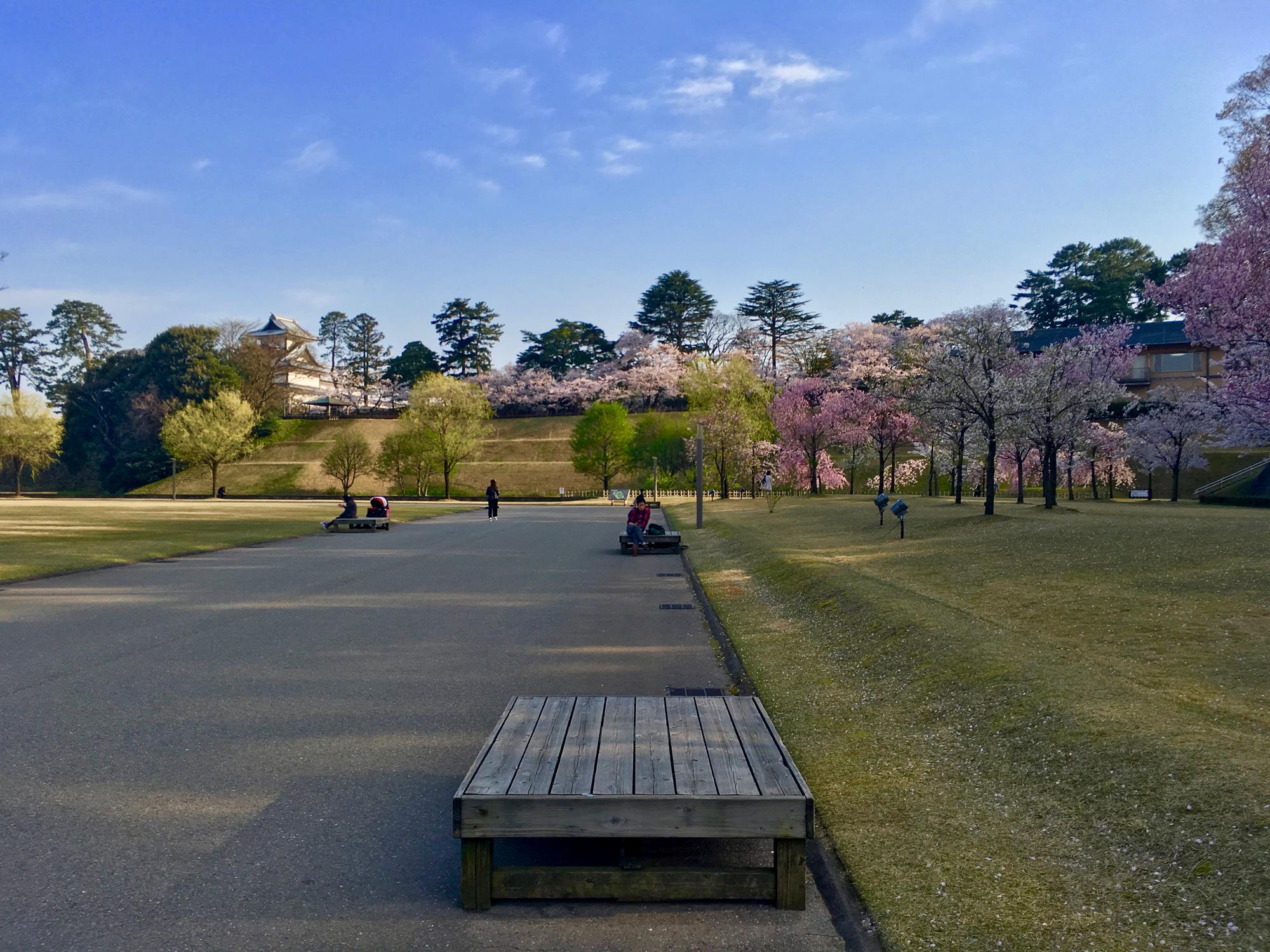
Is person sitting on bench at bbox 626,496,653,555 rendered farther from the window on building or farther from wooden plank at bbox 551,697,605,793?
the window on building

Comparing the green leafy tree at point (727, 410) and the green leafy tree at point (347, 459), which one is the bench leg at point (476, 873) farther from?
the green leafy tree at point (347, 459)

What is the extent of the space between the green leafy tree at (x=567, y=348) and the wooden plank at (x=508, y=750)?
10029 cm

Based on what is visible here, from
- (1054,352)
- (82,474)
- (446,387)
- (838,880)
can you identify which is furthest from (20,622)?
(82,474)

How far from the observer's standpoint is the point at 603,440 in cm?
6806

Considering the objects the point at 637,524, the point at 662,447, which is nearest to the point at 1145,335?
the point at 662,447

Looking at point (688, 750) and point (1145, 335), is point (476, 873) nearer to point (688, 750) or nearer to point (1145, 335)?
point (688, 750)

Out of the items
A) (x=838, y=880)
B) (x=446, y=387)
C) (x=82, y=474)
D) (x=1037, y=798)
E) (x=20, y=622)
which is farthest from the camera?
(x=82, y=474)

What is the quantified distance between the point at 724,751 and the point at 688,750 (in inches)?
7.2

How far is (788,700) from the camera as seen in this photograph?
7336 mm

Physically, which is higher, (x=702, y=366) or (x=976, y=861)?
(x=702, y=366)

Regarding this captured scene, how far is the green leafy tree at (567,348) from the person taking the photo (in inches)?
4156

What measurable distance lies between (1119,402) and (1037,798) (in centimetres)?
6152

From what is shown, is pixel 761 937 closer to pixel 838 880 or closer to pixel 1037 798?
pixel 838 880

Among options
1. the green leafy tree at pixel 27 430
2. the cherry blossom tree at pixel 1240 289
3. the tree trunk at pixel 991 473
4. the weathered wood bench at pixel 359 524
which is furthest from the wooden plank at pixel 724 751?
the green leafy tree at pixel 27 430
